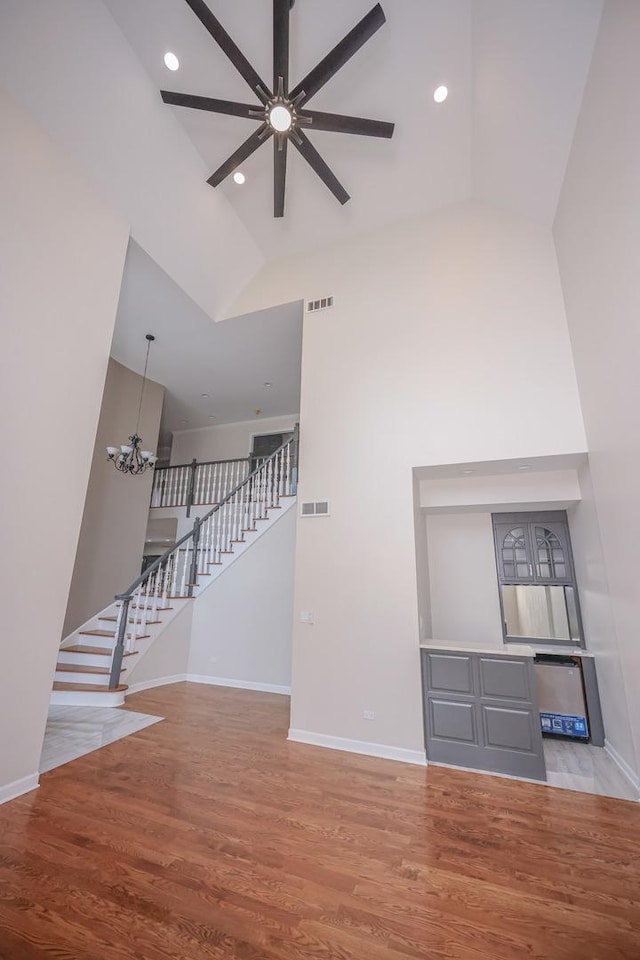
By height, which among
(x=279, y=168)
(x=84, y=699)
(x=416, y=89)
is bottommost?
(x=84, y=699)

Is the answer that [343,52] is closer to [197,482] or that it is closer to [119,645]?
[119,645]

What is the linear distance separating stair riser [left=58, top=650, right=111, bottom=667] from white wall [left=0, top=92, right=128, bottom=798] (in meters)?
2.30

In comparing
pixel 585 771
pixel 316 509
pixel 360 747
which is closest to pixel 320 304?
pixel 316 509

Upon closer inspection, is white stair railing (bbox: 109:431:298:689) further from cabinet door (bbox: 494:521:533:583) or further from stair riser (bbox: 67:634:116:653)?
cabinet door (bbox: 494:521:533:583)

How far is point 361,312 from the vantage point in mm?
4758

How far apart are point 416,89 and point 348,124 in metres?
1.13

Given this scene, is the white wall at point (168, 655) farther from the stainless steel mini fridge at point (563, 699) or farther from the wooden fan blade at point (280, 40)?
the wooden fan blade at point (280, 40)

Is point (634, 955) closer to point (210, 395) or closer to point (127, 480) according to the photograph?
point (127, 480)

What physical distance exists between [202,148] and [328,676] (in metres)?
5.87

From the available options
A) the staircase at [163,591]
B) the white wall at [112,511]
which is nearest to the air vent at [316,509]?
the staircase at [163,591]

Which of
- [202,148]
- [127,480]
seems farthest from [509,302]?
[127,480]

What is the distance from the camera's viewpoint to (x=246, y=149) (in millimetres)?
3572

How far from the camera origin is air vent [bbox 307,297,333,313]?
4.99 metres

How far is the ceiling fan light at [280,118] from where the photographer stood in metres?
3.21
